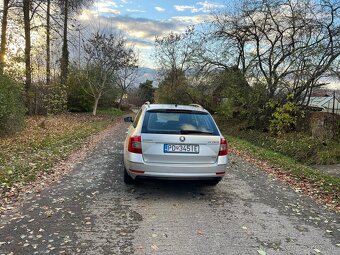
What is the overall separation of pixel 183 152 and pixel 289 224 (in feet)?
6.50

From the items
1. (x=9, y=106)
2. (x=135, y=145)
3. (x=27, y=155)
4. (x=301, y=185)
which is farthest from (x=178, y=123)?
(x=9, y=106)

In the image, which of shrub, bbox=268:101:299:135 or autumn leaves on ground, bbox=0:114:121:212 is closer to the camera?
autumn leaves on ground, bbox=0:114:121:212

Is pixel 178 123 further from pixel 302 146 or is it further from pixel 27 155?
pixel 302 146

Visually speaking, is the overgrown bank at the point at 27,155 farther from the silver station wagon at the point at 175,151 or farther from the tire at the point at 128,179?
the silver station wagon at the point at 175,151

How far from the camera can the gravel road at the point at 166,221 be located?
12.7 ft

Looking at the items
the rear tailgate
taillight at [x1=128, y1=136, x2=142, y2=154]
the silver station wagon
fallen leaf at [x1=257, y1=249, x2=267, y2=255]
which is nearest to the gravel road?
fallen leaf at [x1=257, y1=249, x2=267, y2=255]

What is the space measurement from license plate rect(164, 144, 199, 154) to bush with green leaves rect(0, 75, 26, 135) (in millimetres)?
7944

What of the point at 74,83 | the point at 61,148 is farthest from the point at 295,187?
the point at 74,83

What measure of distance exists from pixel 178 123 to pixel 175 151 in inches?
24.4

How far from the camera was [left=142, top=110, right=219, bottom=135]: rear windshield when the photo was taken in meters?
5.70

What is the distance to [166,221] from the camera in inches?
184

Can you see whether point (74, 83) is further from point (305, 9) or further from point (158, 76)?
point (305, 9)

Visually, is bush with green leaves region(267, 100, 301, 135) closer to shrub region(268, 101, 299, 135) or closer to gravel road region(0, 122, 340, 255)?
shrub region(268, 101, 299, 135)

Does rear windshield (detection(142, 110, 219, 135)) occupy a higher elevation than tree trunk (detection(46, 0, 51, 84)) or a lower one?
lower
